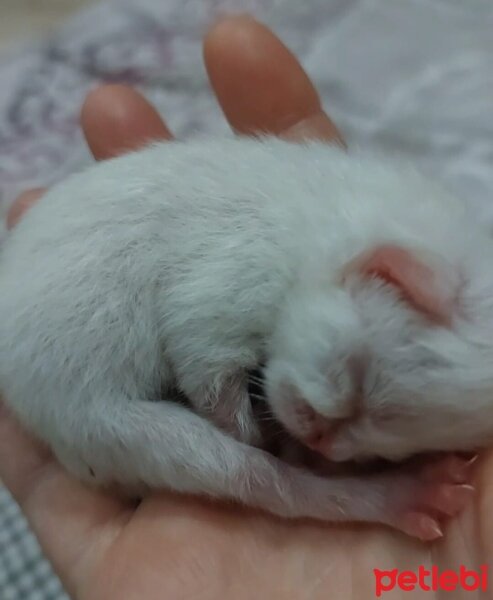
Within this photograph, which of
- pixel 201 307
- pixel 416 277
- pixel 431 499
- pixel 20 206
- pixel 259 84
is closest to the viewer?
pixel 416 277

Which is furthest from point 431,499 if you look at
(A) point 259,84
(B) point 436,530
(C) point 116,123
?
(C) point 116,123

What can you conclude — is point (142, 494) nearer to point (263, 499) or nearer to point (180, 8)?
point (263, 499)

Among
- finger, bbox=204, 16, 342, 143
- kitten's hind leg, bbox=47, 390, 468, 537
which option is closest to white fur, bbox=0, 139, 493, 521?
kitten's hind leg, bbox=47, 390, 468, 537

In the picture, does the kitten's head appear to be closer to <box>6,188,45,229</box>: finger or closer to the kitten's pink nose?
the kitten's pink nose

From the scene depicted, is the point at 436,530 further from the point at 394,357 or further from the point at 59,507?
the point at 59,507

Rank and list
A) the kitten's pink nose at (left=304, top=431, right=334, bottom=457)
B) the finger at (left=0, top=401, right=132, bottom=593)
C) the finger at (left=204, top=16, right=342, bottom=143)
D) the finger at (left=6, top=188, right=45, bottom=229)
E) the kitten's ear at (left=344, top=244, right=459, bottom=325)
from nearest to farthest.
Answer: the kitten's ear at (left=344, top=244, right=459, bottom=325)
the kitten's pink nose at (left=304, top=431, right=334, bottom=457)
the finger at (left=0, top=401, right=132, bottom=593)
the finger at (left=204, top=16, right=342, bottom=143)
the finger at (left=6, top=188, right=45, bottom=229)

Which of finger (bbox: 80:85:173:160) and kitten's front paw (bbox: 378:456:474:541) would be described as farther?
finger (bbox: 80:85:173:160)

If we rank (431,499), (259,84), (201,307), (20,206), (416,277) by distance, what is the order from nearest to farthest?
(416,277) → (431,499) → (201,307) → (259,84) → (20,206)
